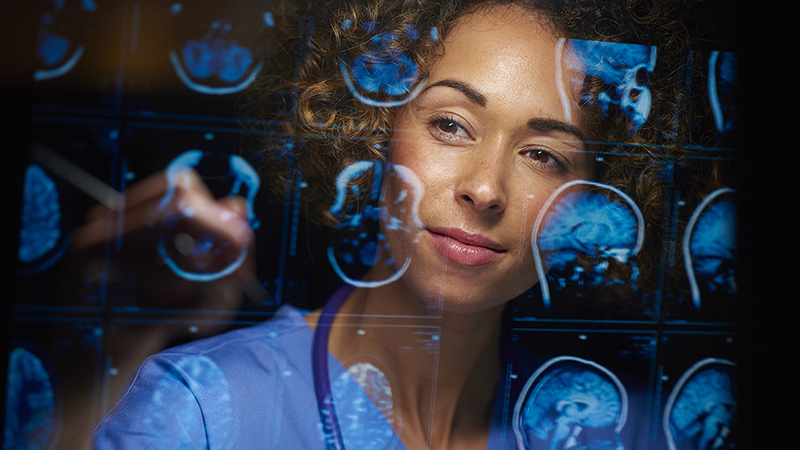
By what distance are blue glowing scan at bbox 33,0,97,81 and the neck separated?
1.02 feet

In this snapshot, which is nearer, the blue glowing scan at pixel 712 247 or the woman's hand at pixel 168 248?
the woman's hand at pixel 168 248

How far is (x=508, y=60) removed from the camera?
1.52 ft

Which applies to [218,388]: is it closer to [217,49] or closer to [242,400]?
[242,400]

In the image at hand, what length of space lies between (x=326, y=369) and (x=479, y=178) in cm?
23

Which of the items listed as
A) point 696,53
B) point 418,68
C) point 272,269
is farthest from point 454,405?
point 696,53

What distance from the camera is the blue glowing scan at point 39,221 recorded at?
0.41 metres

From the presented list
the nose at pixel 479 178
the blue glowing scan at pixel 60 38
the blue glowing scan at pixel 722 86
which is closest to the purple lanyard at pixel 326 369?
the nose at pixel 479 178

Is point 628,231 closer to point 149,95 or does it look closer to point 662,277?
point 662,277

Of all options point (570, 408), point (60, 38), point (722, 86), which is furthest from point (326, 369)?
point (722, 86)

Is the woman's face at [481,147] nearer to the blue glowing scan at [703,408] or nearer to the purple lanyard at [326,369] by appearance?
the purple lanyard at [326,369]

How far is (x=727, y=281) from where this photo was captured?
0.54 metres

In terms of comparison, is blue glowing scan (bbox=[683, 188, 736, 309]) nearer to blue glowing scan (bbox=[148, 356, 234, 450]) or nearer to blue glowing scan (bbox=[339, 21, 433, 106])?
blue glowing scan (bbox=[339, 21, 433, 106])

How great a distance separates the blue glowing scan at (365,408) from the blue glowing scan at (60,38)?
36 cm

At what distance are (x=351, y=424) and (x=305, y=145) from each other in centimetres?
27
